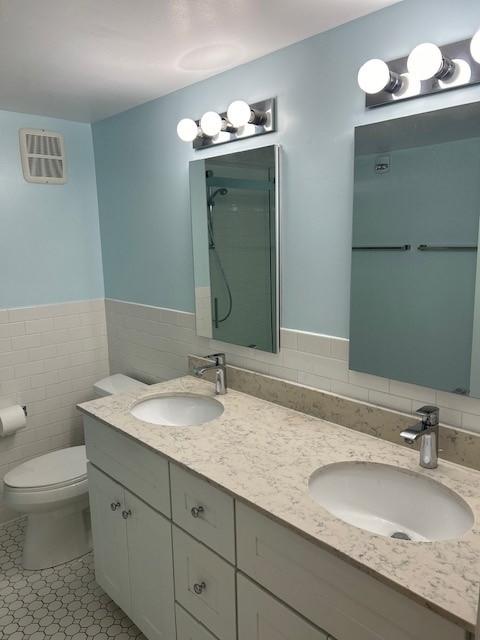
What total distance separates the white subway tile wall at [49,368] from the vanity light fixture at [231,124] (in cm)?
132

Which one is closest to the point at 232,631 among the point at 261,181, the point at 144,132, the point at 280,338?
the point at 280,338

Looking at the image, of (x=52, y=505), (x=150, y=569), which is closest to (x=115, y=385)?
(x=52, y=505)

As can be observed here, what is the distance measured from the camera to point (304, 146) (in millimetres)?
1688

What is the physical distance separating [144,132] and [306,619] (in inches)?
86.8

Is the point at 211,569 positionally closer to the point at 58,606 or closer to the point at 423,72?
the point at 58,606

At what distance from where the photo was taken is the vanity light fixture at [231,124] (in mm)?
1758

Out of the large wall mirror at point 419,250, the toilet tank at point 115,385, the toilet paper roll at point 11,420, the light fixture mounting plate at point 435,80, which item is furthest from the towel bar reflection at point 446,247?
the toilet paper roll at point 11,420

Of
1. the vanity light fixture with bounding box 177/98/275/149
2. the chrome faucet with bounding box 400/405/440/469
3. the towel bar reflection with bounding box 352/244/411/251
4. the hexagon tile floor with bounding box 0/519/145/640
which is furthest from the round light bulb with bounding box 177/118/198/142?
the hexagon tile floor with bounding box 0/519/145/640

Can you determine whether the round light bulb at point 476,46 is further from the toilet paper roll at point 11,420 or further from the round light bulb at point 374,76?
the toilet paper roll at point 11,420

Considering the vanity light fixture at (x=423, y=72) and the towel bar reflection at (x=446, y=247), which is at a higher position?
the vanity light fixture at (x=423, y=72)

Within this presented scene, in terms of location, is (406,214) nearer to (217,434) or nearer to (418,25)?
(418,25)

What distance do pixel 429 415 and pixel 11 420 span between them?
213 cm

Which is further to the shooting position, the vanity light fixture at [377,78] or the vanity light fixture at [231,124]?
the vanity light fixture at [231,124]

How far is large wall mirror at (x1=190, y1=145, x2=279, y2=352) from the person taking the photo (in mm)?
1845
